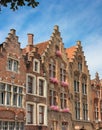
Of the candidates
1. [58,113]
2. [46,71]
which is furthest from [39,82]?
[58,113]

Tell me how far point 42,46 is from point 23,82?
7.42 m

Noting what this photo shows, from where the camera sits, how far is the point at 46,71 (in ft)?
110

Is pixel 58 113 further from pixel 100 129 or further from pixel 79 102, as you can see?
pixel 100 129

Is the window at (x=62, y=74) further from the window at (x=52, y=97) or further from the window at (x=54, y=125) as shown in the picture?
the window at (x=54, y=125)

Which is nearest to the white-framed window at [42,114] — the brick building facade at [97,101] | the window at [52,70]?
the window at [52,70]

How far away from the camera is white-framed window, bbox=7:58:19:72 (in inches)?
1135

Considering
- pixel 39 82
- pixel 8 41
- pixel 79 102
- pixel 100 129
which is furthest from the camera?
pixel 100 129

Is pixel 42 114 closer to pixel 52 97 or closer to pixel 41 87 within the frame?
pixel 52 97

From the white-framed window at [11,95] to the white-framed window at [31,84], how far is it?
1.33 meters

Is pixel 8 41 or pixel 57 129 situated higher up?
pixel 8 41

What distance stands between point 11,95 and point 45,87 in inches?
219

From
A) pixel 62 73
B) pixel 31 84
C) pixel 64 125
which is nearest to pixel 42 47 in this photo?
pixel 62 73

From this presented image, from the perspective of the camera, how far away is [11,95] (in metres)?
28.5

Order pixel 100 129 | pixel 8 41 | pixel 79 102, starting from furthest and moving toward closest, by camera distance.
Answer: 1. pixel 100 129
2. pixel 79 102
3. pixel 8 41
